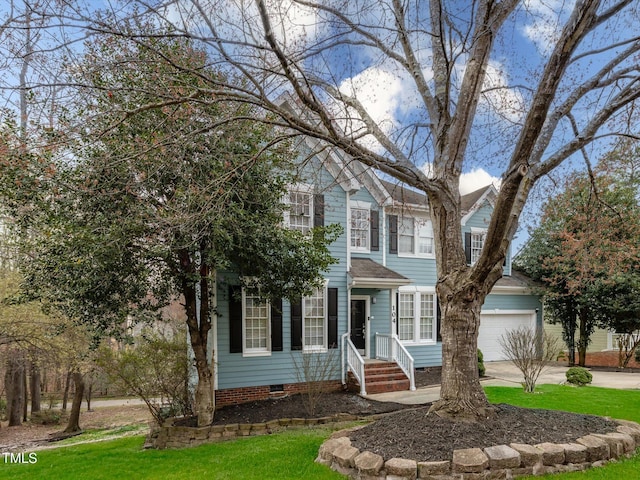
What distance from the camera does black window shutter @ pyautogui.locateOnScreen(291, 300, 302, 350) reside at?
35.8 ft

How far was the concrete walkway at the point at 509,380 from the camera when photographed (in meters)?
10.3

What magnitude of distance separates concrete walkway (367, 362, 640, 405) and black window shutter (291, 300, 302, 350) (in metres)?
2.30

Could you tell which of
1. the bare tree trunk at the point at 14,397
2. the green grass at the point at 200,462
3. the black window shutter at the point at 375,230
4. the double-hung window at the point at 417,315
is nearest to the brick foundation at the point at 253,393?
the green grass at the point at 200,462

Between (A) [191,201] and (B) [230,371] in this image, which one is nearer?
(A) [191,201]

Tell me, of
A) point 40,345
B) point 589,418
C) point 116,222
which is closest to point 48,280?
point 116,222

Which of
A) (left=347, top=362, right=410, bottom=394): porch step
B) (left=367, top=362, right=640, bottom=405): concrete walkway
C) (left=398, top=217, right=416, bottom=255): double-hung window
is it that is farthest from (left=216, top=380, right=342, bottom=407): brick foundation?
(left=398, top=217, right=416, bottom=255): double-hung window

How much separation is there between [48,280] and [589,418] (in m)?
8.75

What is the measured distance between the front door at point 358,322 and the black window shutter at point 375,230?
184cm

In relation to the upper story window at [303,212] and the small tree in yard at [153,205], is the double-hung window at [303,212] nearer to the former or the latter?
the upper story window at [303,212]

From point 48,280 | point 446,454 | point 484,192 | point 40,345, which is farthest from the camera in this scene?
point 484,192

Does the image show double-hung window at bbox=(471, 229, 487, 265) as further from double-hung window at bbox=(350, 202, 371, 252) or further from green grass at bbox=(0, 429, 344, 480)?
green grass at bbox=(0, 429, 344, 480)

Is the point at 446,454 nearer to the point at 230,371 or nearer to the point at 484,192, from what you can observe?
the point at 230,371

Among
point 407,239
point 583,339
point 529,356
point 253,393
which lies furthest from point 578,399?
point 583,339

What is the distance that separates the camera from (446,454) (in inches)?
182
